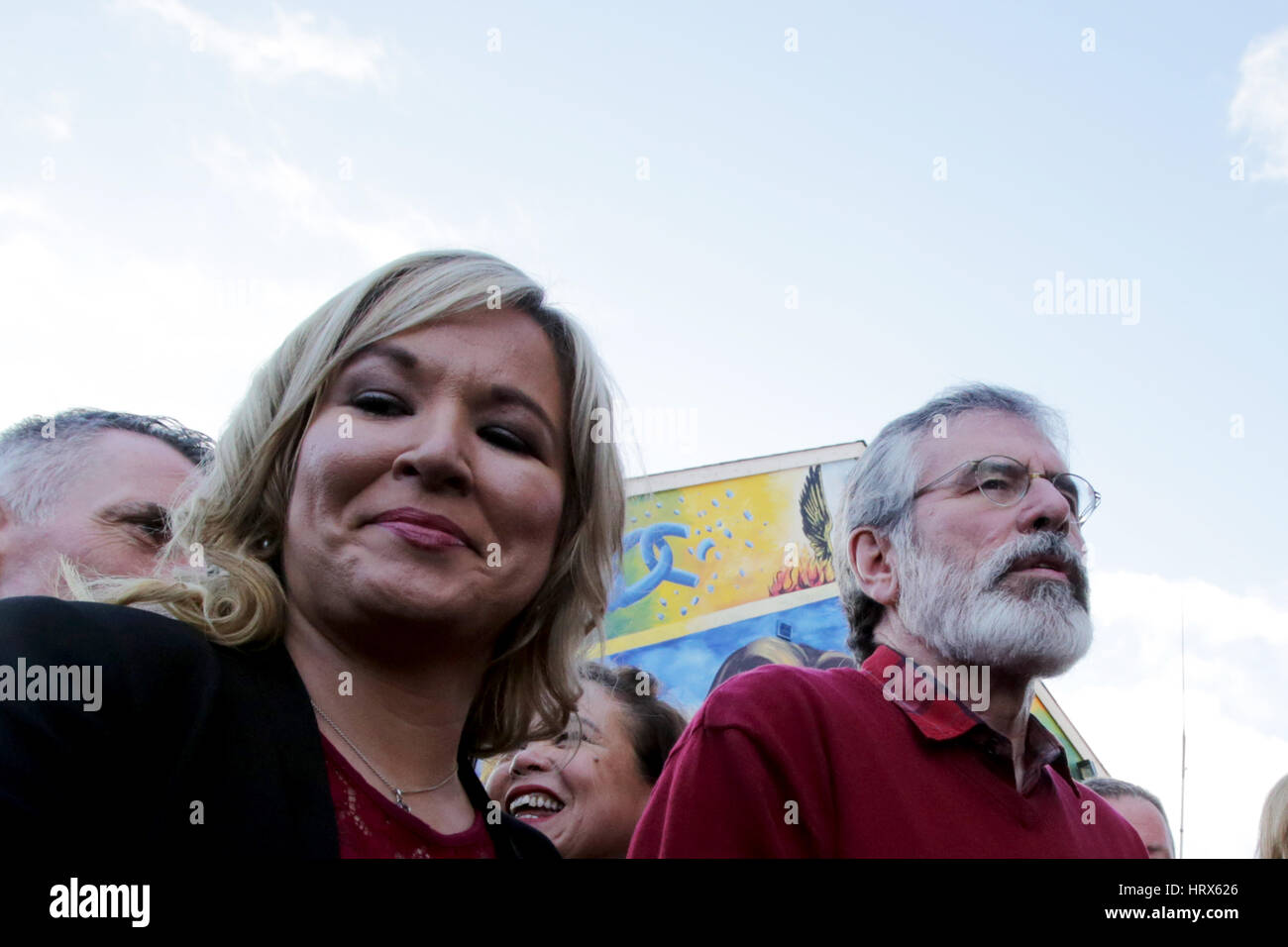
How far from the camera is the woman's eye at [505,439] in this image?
1820mm

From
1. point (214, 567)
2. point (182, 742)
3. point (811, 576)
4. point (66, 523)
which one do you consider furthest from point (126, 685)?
point (811, 576)

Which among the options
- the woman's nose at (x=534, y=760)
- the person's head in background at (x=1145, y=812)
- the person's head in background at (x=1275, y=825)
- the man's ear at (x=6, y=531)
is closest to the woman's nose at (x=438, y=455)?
the man's ear at (x=6, y=531)

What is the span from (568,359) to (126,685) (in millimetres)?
869

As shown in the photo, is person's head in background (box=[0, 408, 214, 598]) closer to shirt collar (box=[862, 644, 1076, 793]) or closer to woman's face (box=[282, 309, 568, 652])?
woman's face (box=[282, 309, 568, 652])

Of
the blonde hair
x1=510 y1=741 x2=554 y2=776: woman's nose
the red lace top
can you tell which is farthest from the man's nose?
x1=510 y1=741 x2=554 y2=776: woman's nose

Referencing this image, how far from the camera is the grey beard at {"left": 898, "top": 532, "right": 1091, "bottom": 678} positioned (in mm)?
2158

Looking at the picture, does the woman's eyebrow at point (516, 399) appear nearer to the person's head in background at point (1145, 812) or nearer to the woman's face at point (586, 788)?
the woman's face at point (586, 788)

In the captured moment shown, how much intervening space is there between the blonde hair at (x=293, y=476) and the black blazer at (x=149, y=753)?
0.13m

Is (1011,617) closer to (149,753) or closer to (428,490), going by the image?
(428,490)

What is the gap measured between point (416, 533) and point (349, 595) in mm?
134
